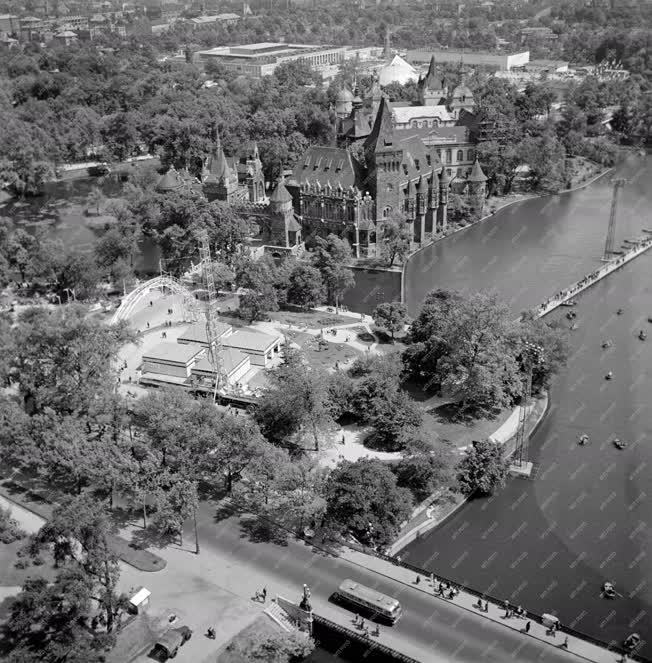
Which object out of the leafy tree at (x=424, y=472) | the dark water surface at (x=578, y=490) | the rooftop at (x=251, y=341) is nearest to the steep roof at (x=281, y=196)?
the dark water surface at (x=578, y=490)

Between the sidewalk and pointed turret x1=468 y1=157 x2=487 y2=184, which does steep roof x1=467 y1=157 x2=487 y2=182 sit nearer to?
pointed turret x1=468 y1=157 x2=487 y2=184

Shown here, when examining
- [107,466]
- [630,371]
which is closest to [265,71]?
[630,371]

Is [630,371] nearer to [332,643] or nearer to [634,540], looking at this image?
[634,540]

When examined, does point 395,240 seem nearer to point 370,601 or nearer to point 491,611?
point 491,611

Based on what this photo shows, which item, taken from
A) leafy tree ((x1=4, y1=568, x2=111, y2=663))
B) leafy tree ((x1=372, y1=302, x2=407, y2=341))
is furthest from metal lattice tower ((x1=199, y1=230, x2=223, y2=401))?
leafy tree ((x1=4, y1=568, x2=111, y2=663))

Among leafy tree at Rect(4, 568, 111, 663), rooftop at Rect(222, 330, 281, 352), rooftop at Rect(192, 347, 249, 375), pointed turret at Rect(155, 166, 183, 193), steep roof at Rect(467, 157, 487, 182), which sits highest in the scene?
pointed turret at Rect(155, 166, 183, 193)
